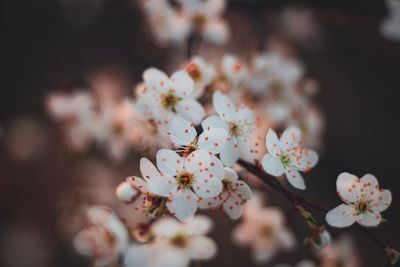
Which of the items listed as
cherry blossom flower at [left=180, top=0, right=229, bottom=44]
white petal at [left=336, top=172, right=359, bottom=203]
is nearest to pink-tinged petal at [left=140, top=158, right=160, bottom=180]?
white petal at [left=336, top=172, right=359, bottom=203]

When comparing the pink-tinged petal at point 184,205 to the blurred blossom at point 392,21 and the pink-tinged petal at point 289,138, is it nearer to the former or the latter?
the pink-tinged petal at point 289,138

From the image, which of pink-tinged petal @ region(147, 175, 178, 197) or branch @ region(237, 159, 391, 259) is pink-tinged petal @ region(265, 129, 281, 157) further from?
pink-tinged petal @ region(147, 175, 178, 197)

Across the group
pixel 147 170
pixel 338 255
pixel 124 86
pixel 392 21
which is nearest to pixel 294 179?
pixel 147 170

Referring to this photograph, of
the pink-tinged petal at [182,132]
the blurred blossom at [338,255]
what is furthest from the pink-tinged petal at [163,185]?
the blurred blossom at [338,255]

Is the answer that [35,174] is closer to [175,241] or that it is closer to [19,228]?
[19,228]

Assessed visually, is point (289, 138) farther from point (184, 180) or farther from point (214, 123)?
point (184, 180)

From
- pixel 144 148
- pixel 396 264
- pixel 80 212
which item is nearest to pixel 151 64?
pixel 80 212
